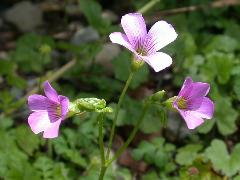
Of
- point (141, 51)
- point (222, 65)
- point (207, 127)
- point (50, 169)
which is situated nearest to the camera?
A: point (141, 51)

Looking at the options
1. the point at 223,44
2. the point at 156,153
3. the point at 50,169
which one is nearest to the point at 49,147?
the point at 50,169

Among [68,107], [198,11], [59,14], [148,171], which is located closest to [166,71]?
[198,11]

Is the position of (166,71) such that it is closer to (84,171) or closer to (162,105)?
(84,171)

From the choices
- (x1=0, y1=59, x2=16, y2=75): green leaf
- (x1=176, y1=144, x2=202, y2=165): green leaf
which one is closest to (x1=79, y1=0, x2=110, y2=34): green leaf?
(x1=0, y1=59, x2=16, y2=75): green leaf

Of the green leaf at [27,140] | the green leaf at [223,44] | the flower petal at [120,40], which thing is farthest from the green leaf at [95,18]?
the flower petal at [120,40]

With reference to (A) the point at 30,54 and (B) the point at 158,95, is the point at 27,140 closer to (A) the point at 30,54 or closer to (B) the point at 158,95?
(A) the point at 30,54
